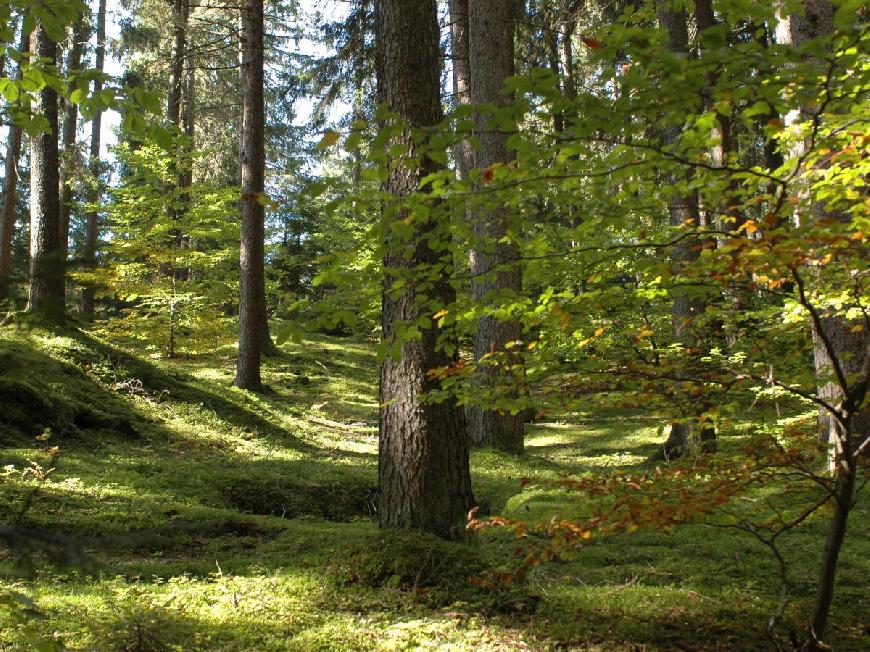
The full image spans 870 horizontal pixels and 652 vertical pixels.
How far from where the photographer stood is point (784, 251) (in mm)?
2359

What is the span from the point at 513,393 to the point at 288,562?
6.55ft

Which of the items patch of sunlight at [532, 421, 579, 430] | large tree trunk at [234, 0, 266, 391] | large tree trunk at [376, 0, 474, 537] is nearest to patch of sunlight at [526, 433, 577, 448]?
patch of sunlight at [532, 421, 579, 430]

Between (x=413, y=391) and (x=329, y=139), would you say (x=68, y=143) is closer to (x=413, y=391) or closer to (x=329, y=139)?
(x=413, y=391)

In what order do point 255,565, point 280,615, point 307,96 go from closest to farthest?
point 280,615 < point 255,565 < point 307,96

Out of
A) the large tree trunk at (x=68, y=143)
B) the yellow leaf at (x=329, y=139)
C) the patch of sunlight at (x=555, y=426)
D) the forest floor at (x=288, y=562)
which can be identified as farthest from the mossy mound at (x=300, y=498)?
the large tree trunk at (x=68, y=143)

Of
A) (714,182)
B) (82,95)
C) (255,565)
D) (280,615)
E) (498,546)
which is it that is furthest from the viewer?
(498,546)

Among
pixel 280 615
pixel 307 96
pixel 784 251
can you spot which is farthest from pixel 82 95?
pixel 307 96

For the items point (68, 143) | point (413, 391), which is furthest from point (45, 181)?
point (68, 143)

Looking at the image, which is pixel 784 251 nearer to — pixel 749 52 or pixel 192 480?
pixel 749 52

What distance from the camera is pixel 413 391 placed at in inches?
175

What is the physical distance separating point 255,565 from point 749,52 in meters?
4.15

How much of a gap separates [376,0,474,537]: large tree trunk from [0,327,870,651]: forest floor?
28cm

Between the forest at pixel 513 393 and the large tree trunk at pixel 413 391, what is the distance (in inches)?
0.8

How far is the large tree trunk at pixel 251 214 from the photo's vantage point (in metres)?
12.7
